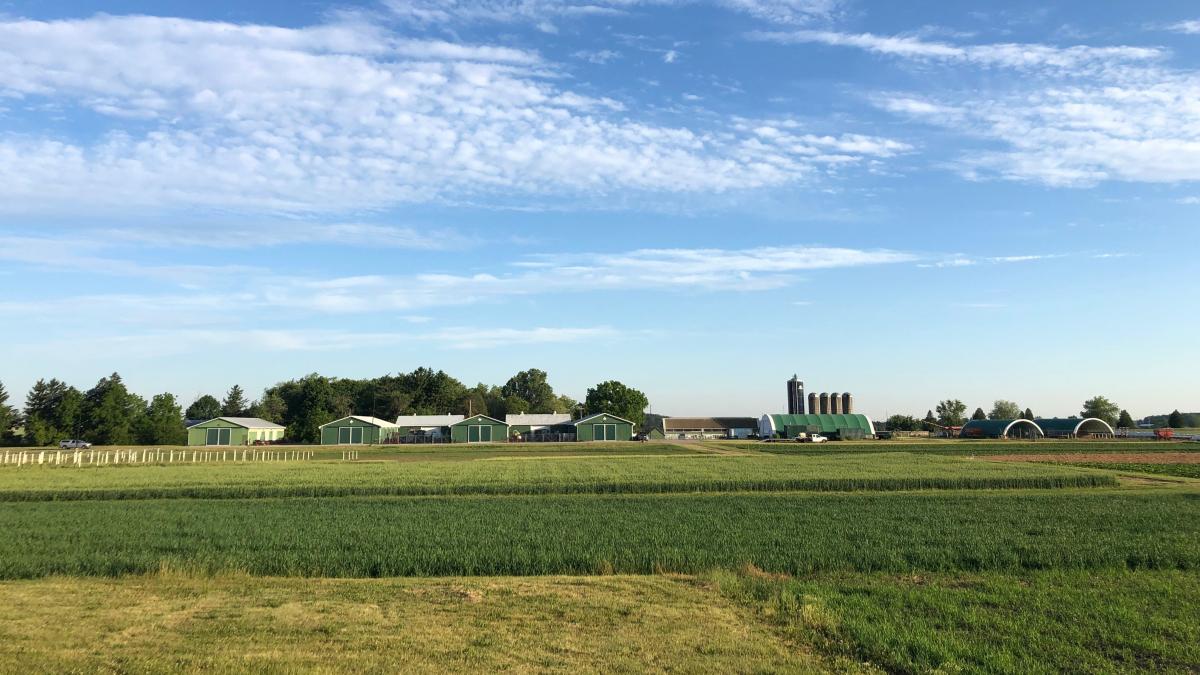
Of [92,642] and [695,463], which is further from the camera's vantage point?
[695,463]

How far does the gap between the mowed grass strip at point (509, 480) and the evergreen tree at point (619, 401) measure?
9159cm

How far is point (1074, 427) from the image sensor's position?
123 metres

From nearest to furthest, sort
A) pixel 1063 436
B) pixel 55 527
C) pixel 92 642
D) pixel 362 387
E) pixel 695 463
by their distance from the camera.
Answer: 1. pixel 92 642
2. pixel 55 527
3. pixel 695 463
4. pixel 1063 436
5. pixel 362 387

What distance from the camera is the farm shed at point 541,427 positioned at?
122 metres

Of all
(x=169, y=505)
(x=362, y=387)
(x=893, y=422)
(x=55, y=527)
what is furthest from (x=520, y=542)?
(x=893, y=422)

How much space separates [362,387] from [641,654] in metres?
162

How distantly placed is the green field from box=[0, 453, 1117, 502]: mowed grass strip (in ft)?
14.3

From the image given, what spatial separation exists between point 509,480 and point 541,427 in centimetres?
8523

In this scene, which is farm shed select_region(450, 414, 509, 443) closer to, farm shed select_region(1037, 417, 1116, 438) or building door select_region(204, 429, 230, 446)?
building door select_region(204, 429, 230, 446)

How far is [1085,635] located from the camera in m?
11.9

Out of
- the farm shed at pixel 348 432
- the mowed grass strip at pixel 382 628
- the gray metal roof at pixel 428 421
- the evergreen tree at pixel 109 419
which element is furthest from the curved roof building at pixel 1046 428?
the evergreen tree at pixel 109 419

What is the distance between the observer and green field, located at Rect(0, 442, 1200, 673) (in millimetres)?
11047

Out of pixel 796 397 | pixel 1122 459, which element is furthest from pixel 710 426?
pixel 1122 459

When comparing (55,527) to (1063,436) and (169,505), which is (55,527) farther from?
(1063,436)
